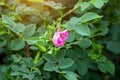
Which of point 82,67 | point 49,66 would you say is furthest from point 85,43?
point 49,66

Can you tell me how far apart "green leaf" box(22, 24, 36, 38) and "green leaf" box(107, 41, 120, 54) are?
0.44 metres

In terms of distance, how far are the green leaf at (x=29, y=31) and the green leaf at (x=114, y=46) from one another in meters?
0.44

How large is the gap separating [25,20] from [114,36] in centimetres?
41

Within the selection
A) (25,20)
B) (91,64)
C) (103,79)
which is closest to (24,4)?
(25,20)

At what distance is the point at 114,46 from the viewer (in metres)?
1.45

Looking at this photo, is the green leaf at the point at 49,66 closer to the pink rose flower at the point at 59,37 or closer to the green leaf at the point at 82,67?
the pink rose flower at the point at 59,37

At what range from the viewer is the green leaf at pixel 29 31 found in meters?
1.13

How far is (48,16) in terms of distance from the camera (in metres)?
1.41

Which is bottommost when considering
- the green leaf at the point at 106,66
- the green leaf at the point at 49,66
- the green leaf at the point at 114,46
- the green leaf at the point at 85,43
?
the green leaf at the point at 106,66

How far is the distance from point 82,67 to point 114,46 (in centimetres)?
25

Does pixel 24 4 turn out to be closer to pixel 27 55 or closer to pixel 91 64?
pixel 27 55

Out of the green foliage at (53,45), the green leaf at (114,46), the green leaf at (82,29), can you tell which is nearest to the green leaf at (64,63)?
the green foliage at (53,45)

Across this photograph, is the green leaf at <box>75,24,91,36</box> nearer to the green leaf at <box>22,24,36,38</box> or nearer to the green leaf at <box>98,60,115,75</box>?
the green leaf at <box>22,24,36,38</box>

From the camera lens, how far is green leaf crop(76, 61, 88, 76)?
1249 millimetres
